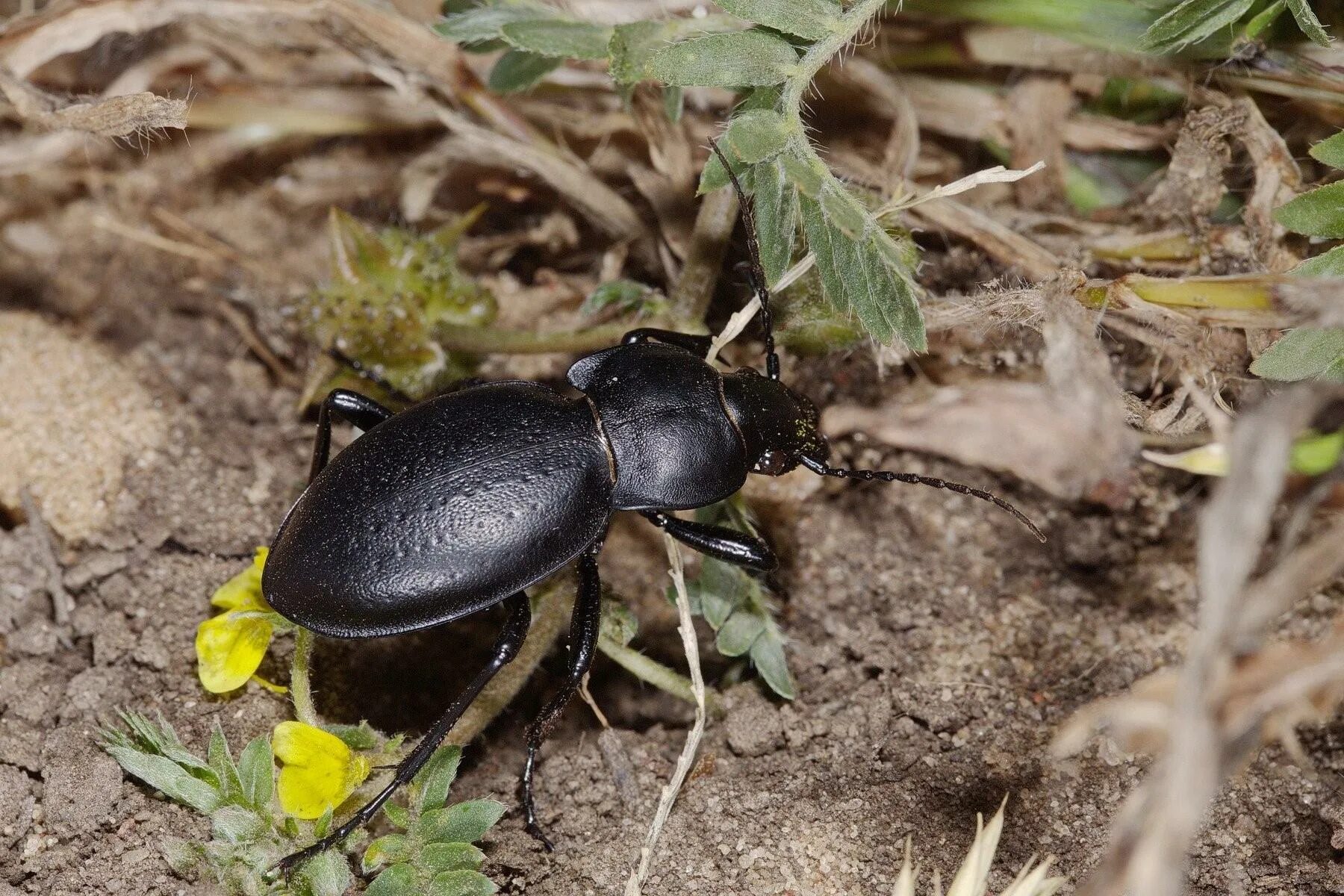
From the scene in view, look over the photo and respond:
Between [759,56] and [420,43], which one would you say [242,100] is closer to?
[420,43]

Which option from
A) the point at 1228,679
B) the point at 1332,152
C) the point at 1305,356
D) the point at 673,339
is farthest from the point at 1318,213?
the point at 673,339

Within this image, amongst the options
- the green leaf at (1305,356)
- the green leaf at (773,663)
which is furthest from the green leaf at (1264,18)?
the green leaf at (773,663)

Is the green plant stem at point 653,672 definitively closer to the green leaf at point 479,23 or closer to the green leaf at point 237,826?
the green leaf at point 237,826

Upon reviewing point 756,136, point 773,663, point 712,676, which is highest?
point 756,136

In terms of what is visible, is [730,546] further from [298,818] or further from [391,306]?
[391,306]

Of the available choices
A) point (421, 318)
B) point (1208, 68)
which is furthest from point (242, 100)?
point (1208, 68)

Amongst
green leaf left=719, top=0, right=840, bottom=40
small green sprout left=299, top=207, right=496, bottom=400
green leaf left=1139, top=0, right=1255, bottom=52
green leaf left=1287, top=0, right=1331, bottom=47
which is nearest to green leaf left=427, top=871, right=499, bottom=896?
small green sprout left=299, top=207, right=496, bottom=400
